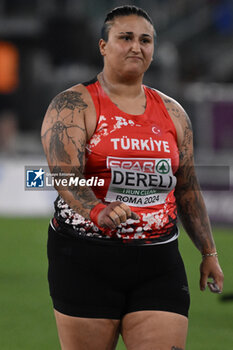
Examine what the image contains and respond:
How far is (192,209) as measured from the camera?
421cm

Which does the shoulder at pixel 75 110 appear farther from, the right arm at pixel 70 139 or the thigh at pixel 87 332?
the thigh at pixel 87 332

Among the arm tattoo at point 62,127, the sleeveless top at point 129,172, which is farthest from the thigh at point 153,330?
the arm tattoo at point 62,127

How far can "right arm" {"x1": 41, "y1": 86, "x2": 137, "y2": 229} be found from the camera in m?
3.59

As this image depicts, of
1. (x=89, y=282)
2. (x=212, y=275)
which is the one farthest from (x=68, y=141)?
(x=212, y=275)

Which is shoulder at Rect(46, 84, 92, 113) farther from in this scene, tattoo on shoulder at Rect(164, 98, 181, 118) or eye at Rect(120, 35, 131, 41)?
tattoo on shoulder at Rect(164, 98, 181, 118)

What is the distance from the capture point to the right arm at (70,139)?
359cm

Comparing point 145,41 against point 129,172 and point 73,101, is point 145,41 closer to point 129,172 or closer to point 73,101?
point 73,101

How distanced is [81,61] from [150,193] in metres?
22.7

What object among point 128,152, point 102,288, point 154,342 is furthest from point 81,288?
point 128,152

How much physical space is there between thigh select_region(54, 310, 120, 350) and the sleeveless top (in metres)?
0.39

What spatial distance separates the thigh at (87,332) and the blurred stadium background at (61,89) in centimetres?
332

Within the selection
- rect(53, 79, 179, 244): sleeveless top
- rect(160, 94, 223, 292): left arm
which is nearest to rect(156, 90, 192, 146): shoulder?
rect(160, 94, 223, 292): left arm

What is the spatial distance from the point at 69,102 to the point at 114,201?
0.53m

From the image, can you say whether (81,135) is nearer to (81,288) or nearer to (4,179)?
(81,288)
